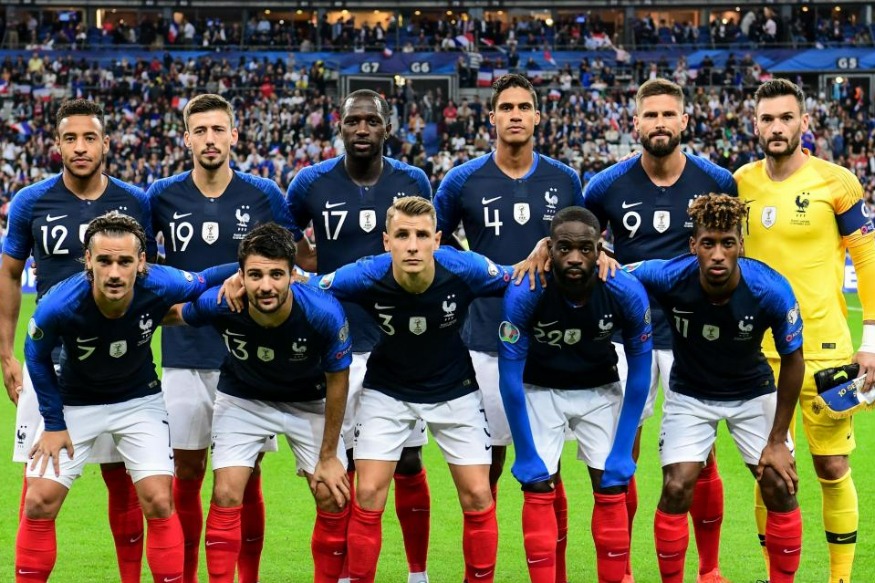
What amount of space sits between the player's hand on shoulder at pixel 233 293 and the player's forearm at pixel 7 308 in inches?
51.7

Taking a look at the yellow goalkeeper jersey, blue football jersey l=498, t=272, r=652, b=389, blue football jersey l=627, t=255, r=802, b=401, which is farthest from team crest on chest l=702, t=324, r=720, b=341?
the yellow goalkeeper jersey

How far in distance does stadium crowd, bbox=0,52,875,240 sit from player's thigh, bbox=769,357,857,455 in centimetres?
2198

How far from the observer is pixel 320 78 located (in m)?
34.2

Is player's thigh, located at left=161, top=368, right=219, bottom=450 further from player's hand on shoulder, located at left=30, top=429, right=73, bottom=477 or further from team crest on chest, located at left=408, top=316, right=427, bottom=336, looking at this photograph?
team crest on chest, located at left=408, top=316, right=427, bottom=336

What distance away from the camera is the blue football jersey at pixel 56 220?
5.67m

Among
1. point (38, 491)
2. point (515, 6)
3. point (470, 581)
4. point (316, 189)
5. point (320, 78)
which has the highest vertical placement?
point (515, 6)

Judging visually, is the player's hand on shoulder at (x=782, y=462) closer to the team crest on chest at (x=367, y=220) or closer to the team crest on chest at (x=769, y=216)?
the team crest on chest at (x=769, y=216)

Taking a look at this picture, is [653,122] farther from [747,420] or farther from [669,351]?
[747,420]

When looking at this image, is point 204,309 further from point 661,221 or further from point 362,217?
point 661,221

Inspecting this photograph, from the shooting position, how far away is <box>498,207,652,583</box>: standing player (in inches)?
204

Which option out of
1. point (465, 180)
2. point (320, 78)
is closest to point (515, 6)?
point (320, 78)

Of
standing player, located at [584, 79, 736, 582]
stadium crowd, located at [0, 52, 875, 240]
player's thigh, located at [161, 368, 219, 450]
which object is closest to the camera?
player's thigh, located at [161, 368, 219, 450]

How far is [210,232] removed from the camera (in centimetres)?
584

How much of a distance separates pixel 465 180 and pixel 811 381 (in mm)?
2043
